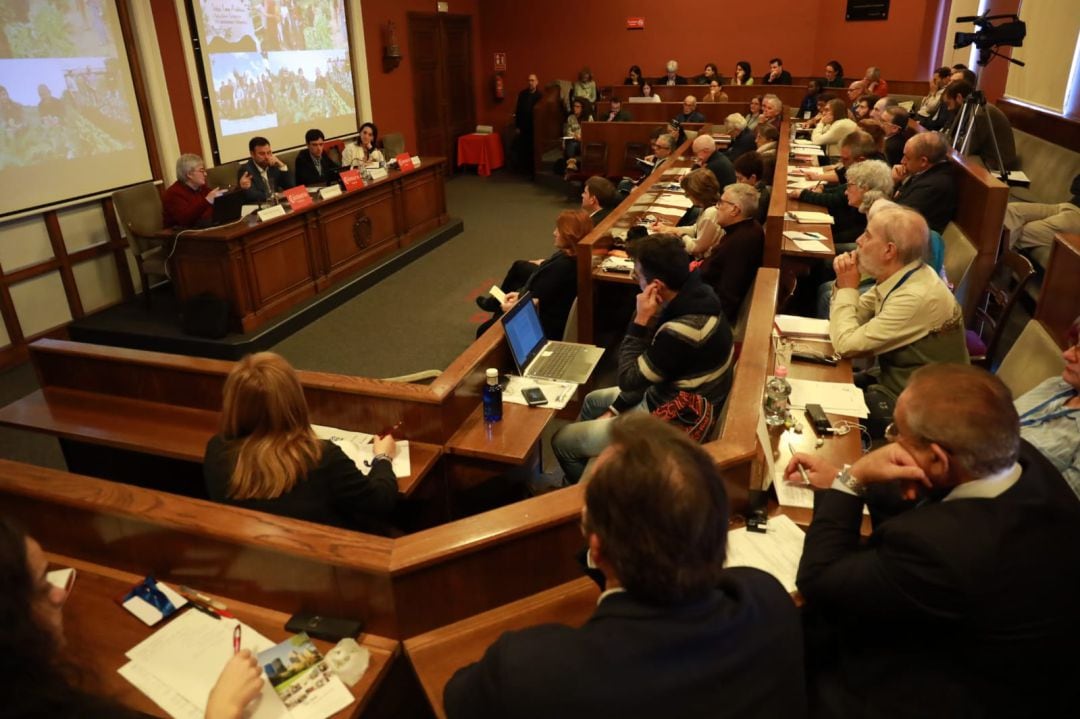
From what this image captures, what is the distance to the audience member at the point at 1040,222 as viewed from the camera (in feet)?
15.8

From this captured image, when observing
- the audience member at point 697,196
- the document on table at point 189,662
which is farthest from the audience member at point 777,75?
the document on table at point 189,662

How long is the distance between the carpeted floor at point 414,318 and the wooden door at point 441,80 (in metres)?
2.55

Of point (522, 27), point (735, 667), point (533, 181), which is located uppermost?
point (522, 27)

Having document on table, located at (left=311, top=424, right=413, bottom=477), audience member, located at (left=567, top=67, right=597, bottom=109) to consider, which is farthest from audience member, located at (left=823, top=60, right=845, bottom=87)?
document on table, located at (left=311, top=424, right=413, bottom=477)

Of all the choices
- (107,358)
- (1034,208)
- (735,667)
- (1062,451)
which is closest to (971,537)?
(735,667)

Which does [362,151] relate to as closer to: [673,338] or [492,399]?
[492,399]

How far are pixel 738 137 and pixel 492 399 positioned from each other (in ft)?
18.4

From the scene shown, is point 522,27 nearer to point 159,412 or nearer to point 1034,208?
point 1034,208

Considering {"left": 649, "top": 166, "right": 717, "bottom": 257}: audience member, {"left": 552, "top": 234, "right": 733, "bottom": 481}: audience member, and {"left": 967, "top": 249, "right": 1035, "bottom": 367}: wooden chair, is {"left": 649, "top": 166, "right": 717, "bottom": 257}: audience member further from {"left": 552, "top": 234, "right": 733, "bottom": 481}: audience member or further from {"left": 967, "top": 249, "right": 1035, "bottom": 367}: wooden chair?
{"left": 552, "top": 234, "right": 733, "bottom": 481}: audience member

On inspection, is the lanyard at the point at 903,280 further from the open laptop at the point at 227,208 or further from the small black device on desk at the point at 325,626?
the open laptop at the point at 227,208

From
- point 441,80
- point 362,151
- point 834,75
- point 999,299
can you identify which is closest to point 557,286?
point 999,299

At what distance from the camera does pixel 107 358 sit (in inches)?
126

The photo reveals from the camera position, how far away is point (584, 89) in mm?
11398

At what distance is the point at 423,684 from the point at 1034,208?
223 inches
